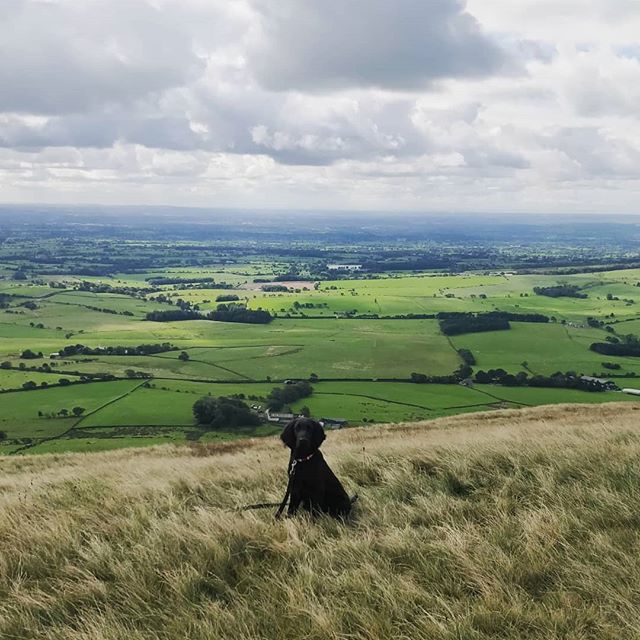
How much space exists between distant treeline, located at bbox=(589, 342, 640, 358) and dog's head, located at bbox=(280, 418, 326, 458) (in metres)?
85.7

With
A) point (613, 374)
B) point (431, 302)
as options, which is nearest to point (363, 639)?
point (613, 374)

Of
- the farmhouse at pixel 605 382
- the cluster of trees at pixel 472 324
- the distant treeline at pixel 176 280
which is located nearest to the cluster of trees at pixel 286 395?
the farmhouse at pixel 605 382

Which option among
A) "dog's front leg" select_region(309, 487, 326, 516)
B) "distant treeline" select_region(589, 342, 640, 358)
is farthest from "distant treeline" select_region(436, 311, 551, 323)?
"dog's front leg" select_region(309, 487, 326, 516)

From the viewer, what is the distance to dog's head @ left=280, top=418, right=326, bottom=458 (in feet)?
21.4

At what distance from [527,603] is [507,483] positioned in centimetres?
326

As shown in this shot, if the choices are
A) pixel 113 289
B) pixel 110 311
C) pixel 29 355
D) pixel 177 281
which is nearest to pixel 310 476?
pixel 29 355

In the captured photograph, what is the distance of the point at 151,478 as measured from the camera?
9.65 metres

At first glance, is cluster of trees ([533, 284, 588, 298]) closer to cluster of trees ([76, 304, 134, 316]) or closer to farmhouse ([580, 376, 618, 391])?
farmhouse ([580, 376, 618, 391])

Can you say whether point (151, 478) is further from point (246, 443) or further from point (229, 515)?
point (246, 443)

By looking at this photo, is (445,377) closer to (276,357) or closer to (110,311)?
(276,357)

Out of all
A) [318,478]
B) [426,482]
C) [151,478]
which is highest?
[318,478]

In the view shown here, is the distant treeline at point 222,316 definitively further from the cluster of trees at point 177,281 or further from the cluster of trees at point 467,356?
the cluster of trees at point 177,281

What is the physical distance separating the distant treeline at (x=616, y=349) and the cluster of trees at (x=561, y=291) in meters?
63.3

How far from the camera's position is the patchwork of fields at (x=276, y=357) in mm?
52875
